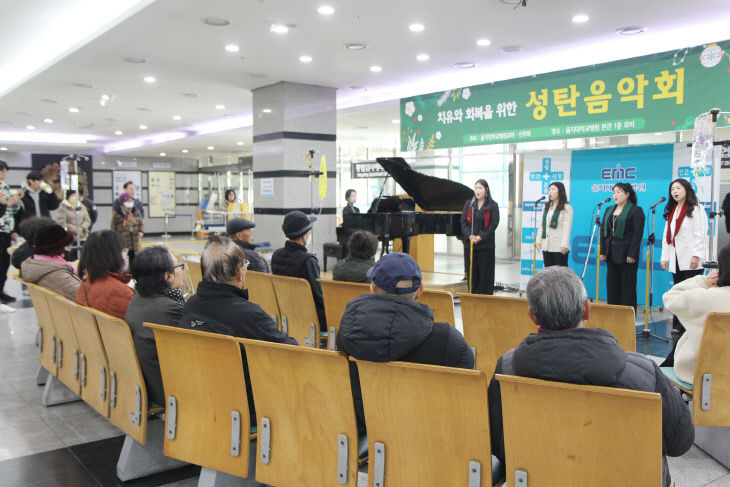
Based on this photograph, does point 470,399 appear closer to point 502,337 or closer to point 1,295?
point 502,337

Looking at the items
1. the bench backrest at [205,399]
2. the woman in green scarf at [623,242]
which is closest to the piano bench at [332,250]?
the woman in green scarf at [623,242]

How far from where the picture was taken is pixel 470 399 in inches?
64.9

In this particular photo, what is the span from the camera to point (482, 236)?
7.14 meters

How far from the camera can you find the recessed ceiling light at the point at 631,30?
6.20 metres

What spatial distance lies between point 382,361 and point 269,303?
2568mm

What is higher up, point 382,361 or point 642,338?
point 382,361

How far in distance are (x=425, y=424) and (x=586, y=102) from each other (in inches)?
242

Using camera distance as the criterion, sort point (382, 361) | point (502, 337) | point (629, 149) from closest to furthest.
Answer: point (382, 361) < point (502, 337) < point (629, 149)

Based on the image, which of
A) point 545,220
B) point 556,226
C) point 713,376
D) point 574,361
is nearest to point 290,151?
point 545,220

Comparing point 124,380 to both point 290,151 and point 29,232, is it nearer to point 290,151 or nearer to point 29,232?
point 29,232

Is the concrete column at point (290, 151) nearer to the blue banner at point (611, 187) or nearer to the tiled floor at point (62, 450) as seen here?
the blue banner at point (611, 187)

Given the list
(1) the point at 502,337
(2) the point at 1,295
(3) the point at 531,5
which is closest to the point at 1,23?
(2) the point at 1,295

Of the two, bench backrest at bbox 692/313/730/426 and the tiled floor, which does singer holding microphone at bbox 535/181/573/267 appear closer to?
the tiled floor

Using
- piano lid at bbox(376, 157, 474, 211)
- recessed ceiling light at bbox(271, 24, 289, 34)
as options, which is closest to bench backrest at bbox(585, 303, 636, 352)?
recessed ceiling light at bbox(271, 24, 289, 34)
